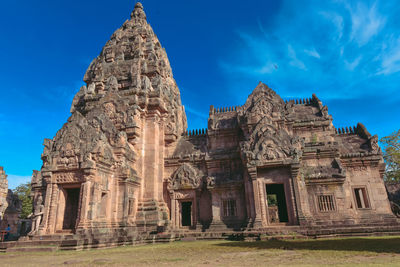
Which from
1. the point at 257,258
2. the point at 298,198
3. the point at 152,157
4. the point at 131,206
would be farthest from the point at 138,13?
the point at 257,258

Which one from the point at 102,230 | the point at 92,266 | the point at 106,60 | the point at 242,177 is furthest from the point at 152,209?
the point at 106,60

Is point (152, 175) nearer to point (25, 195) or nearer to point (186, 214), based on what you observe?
point (186, 214)

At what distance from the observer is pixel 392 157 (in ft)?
111

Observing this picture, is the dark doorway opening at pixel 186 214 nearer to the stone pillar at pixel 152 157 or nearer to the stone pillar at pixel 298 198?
the stone pillar at pixel 152 157

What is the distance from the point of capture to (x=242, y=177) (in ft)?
62.6

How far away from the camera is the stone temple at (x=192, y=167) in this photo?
1463 cm

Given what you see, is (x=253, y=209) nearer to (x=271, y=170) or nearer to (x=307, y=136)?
(x=271, y=170)

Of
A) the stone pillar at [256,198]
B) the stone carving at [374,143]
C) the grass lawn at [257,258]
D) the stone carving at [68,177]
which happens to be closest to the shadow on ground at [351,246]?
the grass lawn at [257,258]

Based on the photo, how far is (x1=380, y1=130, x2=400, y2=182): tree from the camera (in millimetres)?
33125

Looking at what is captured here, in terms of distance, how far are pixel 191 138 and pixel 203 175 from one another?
13.3ft

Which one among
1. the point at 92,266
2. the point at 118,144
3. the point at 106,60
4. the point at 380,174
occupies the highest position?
the point at 106,60

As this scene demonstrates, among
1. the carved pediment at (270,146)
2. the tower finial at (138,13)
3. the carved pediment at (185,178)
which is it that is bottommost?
the carved pediment at (185,178)

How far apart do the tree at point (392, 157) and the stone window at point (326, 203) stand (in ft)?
70.5

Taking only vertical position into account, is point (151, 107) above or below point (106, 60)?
below
